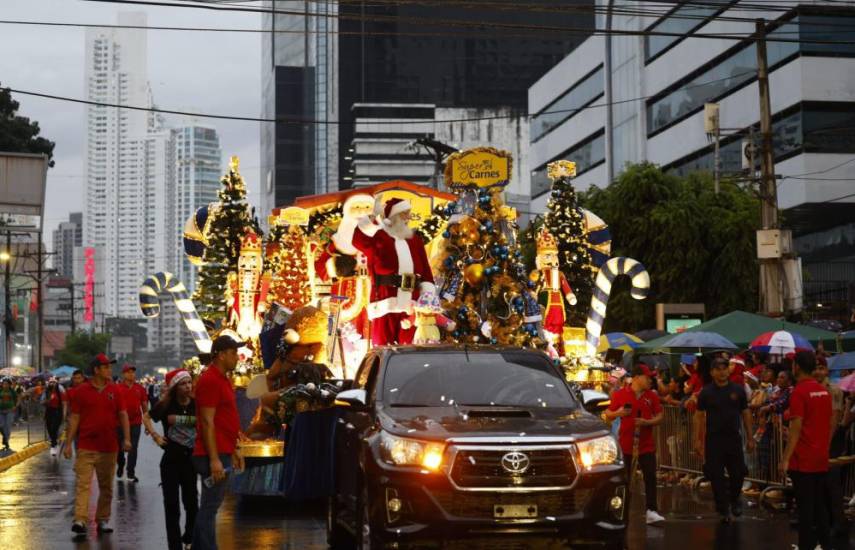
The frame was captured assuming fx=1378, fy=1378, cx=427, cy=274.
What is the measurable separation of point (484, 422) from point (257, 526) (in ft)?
17.9

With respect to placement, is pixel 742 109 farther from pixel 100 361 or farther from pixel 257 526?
pixel 100 361

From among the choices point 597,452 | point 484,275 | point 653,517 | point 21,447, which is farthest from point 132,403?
point 21,447

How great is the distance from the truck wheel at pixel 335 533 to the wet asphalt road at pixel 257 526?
35 centimetres

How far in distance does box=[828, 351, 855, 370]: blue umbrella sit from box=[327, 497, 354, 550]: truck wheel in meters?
7.91

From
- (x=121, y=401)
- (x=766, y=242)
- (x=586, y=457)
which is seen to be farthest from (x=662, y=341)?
(x=586, y=457)

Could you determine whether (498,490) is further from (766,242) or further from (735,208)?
(735,208)

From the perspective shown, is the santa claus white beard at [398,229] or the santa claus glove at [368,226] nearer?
the santa claus glove at [368,226]

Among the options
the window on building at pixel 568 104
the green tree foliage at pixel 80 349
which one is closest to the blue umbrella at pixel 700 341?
the window on building at pixel 568 104

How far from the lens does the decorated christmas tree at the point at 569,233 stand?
141ft

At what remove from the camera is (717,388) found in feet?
47.3

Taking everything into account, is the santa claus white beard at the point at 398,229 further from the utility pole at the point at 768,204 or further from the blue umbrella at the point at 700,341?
the utility pole at the point at 768,204

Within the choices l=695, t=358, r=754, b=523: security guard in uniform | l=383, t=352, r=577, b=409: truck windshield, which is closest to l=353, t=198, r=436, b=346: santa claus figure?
l=695, t=358, r=754, b=523: security guard in uniform

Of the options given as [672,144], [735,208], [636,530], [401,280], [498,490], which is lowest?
[636,530]

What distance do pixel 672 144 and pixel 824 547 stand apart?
52.7 m
